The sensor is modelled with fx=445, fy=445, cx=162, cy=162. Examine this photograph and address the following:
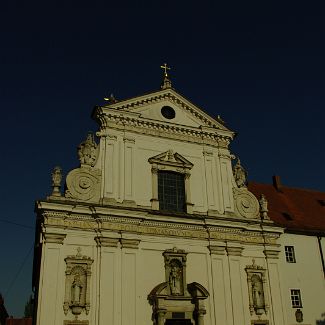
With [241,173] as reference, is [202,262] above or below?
below

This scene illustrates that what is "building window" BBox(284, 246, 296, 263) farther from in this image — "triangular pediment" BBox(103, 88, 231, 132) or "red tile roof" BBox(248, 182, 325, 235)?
"triangular pediment" BBox(103, 88, 231, 132)

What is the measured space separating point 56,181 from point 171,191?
6.36 m

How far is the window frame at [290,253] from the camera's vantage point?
2600 cm

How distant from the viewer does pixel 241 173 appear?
2670 cm

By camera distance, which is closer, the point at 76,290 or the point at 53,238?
the point at 76,290

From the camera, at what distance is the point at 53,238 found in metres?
20.2

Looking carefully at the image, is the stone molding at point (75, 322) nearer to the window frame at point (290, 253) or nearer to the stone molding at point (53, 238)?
the stone molding at point (53, 238)

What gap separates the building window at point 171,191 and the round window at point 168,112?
11.8ft

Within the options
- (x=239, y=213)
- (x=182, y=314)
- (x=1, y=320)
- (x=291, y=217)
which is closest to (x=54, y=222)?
(x=182, y=314)

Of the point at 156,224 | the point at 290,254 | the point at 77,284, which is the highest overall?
the point at 156,224

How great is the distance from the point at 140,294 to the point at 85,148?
789 cm

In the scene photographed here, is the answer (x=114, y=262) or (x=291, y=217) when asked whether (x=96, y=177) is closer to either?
(x=114, y=262)

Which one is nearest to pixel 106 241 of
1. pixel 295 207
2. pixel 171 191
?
pixel 171 191

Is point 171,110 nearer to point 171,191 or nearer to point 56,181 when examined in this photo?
point 171,191
